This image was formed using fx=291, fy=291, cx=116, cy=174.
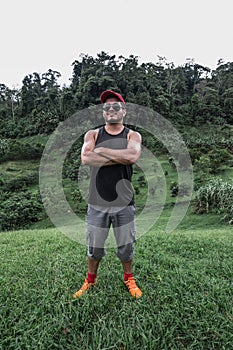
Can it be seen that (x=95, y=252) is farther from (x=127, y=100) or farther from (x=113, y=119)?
(x=127, y=100)

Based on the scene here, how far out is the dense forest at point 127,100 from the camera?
826cm

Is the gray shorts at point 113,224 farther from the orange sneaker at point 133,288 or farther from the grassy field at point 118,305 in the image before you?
the grassy field at point 118,305

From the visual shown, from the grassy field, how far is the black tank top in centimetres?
69

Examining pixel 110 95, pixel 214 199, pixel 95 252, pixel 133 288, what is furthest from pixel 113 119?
pixel 214 199

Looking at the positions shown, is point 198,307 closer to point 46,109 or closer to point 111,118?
point 111,118

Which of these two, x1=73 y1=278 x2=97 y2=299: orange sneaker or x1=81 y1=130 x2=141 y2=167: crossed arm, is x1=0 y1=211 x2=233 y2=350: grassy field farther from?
x1=81 y1=130 x2=141 y2=167: crossed arm

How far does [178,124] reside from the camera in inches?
830

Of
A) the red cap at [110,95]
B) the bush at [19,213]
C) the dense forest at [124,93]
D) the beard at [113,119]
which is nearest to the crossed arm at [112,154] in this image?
the beard at [113,119]

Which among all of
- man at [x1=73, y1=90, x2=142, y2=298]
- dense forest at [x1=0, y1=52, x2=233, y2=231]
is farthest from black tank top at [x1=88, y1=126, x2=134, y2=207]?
dense forest at [x1=0, y1=52, x2=233, y2=231]

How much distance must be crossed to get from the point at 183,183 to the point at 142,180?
6.78 ft

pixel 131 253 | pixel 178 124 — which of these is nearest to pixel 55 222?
pixel 131 253

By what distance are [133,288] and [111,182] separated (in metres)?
0.81

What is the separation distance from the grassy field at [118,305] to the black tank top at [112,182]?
0.69m

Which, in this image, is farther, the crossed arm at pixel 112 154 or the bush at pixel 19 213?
the bush at pixel 19 213
